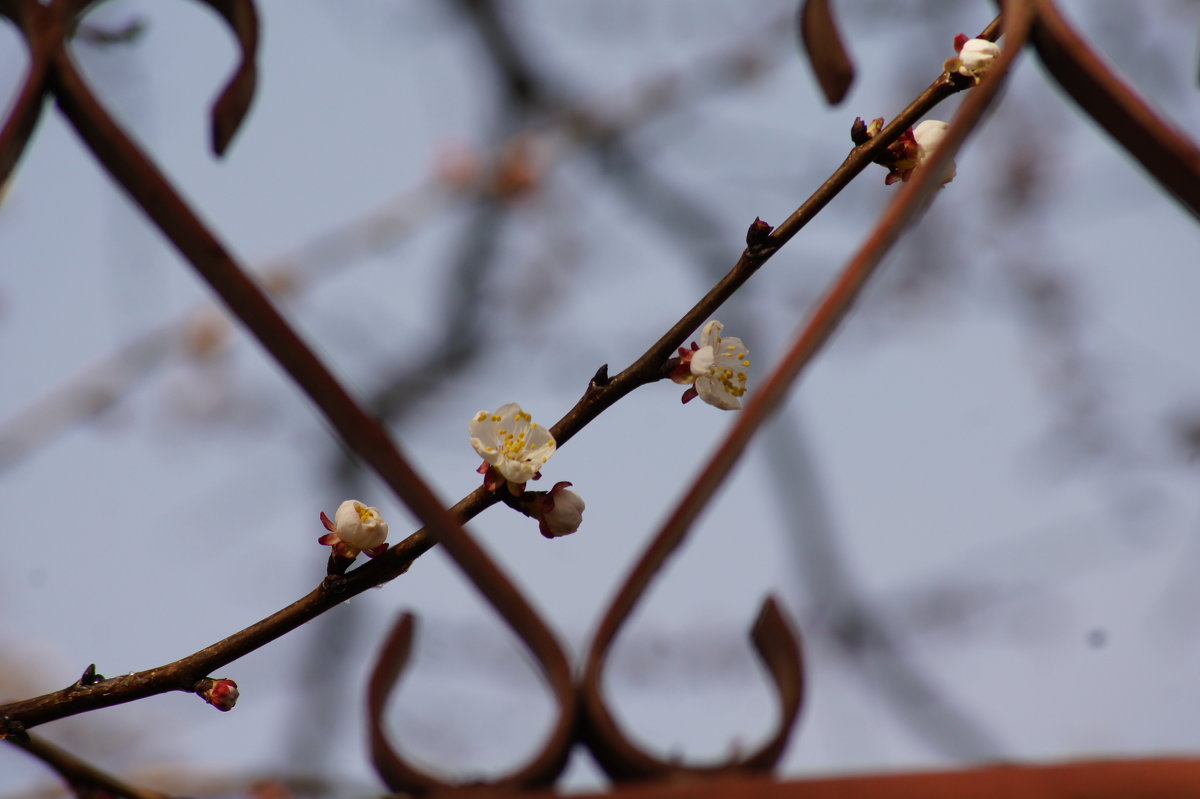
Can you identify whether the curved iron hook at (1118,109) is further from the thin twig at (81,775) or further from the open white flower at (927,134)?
the thin twig at (81,775)

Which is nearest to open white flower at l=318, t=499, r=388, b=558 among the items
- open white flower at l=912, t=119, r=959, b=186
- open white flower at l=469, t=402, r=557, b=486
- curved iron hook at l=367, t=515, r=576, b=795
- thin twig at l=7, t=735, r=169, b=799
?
open white flower at l=469, t=402, r=557, b=486

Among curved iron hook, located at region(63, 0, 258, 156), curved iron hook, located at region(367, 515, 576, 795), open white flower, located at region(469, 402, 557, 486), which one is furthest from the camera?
open white flower, located at region(469, 402, 557, 486)

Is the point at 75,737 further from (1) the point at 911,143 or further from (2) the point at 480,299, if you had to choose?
(1) the point at 911,143

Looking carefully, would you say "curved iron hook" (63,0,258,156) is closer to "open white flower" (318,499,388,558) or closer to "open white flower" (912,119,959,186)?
"open white flower" (318,499,388,558)

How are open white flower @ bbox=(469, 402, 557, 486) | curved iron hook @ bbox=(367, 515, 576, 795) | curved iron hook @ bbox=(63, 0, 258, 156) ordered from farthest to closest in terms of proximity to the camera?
open white flower @ bbox=(469, 402, 557, 486)
curved iron hook @ bbox=(63, 0, 258, 156)
curved iron hook @ bbox=(367, 515, 576, 795)

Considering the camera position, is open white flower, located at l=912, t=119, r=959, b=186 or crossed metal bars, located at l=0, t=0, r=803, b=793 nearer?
crossed metal bars, located at l=0, t=0, r=803, b=793

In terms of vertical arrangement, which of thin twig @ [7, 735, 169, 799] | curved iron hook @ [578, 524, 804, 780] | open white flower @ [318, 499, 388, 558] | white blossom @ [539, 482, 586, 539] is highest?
open white flower @ [318, 499, 388, 558]

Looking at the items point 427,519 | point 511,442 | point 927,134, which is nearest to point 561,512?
point 511,442

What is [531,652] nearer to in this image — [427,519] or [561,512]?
[427,519]
